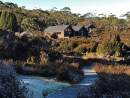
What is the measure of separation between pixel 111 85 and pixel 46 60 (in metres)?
10.4

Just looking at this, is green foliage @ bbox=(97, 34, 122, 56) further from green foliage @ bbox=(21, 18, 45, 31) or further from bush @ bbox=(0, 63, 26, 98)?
green foliage @ bbox=(21, 18, 45, 31)

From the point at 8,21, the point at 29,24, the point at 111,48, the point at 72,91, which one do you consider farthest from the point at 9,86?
the point at 29,24

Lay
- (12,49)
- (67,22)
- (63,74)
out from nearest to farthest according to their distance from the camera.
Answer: (63,74)
(12,49)
(67,22)

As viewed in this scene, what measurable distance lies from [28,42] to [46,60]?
5904 mm

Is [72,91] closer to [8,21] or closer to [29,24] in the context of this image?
[8,21]

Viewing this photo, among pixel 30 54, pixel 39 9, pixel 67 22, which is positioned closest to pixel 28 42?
pixel 30 54

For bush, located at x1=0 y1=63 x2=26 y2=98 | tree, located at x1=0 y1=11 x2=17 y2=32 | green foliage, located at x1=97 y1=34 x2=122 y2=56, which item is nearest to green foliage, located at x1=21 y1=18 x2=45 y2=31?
tree, located at x1=0 y1=11 x2=17 y2=32

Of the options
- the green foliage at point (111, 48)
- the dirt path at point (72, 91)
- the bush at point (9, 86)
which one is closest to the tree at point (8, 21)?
the green foliage at point (111, 48)

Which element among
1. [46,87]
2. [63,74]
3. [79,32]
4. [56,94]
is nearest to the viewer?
[56,94]

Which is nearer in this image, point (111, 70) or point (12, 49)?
point (111, 70)

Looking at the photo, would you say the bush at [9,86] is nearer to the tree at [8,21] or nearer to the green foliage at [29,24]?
the tree at [8,21]

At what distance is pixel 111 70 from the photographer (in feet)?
80.9

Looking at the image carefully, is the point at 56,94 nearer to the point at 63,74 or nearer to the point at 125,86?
the point at 125,86

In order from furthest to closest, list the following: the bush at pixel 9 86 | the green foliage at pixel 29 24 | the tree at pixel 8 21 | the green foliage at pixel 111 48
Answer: the green foliage at pixel 29 24 → the tree at pixel 8 21 → the green foliage at pixel 111 48 → the bush at pixel 9 86
